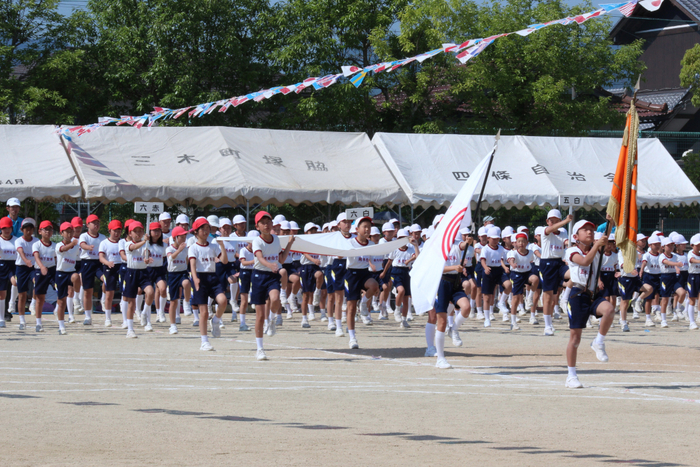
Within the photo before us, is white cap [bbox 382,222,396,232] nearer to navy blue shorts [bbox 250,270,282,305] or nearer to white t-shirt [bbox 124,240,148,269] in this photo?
white t-shirt [bbox 124,240,148,269]

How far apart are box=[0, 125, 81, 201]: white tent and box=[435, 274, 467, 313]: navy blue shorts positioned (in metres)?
11.9

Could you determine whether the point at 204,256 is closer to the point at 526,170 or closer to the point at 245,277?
the point at 245,277

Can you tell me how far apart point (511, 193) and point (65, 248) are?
12.3 metres

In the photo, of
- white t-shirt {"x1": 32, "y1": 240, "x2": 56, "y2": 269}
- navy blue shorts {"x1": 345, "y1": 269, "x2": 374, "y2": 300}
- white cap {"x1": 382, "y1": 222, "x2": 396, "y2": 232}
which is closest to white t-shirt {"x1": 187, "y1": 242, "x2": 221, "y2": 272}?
navy blue shorts {"x1": 345, "y1": 269, "x2": 374, "y2": 300}

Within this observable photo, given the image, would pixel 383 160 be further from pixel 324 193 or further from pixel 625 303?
pixel 625 303

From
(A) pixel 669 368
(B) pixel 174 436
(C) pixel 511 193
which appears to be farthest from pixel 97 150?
(B) pixel 174 436

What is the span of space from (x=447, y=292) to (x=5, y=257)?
9.37 m

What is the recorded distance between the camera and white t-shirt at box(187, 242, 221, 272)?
13977mm

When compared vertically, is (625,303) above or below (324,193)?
below

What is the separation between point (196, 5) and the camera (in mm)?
29891

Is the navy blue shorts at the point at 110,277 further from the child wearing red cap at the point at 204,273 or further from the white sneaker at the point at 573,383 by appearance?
the white sneaker at the point at 573,383

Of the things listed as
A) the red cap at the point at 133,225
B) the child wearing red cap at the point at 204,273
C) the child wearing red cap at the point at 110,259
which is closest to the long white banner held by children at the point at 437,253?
the child wearing red cap at the point at 204,273

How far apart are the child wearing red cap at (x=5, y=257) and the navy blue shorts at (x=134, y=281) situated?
8.51ft

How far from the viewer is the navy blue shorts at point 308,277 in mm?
20375
